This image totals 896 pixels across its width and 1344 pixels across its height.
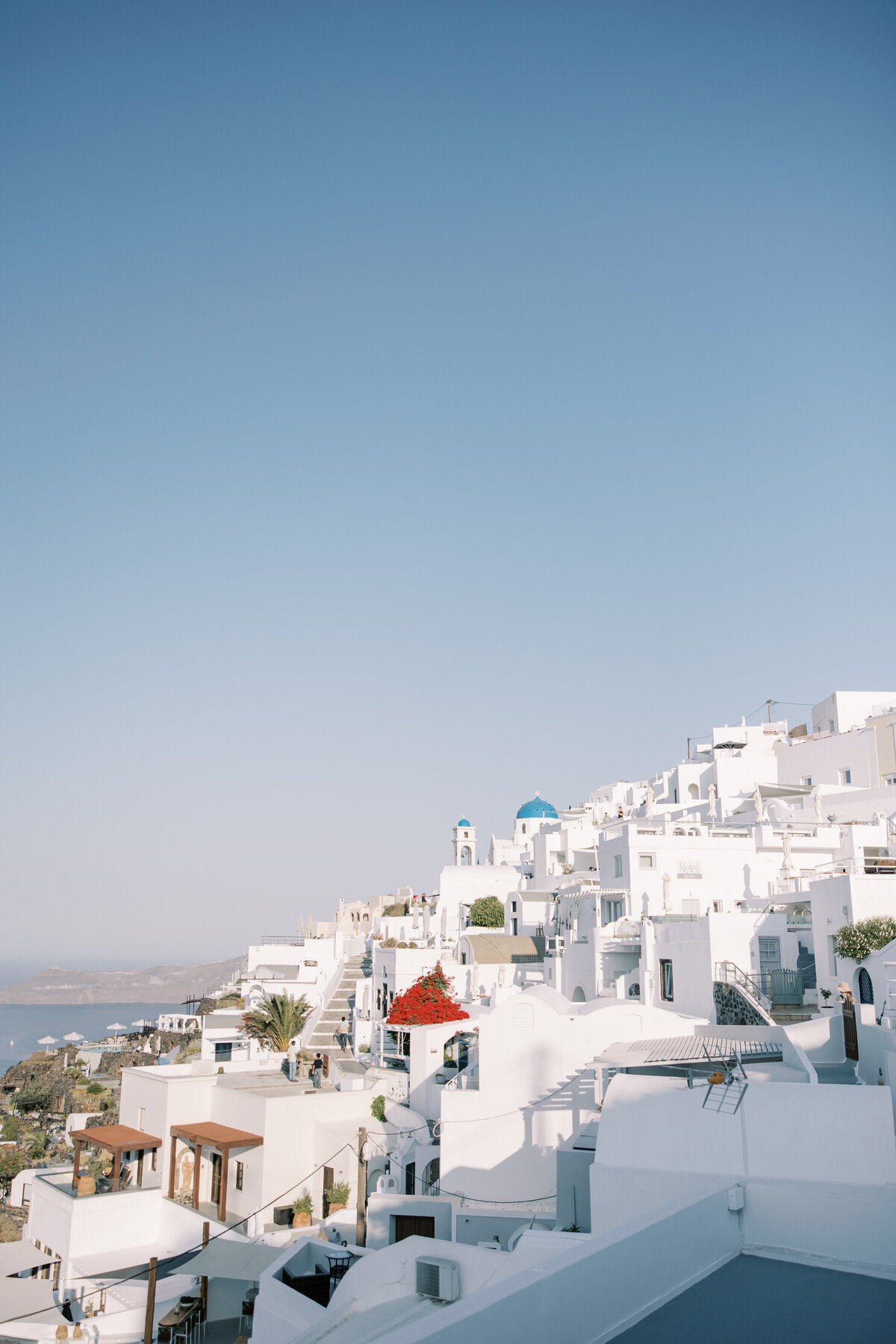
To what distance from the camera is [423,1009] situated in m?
29.0

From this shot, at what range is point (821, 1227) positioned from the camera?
915 cm

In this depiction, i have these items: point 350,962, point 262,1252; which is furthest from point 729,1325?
point 350,962

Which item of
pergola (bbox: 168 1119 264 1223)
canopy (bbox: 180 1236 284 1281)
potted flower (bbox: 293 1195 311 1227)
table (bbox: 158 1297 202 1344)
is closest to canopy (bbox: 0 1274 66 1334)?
table (bbox: 158 1297 202 1344)

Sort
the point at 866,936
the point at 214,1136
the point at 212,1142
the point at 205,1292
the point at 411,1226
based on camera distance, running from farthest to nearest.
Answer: the point at 214,1136 < the point at 212,1142 < the point at 205,1292 < the point at 866,936 < the point at 411,1226

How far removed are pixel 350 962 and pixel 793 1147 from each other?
133 feet

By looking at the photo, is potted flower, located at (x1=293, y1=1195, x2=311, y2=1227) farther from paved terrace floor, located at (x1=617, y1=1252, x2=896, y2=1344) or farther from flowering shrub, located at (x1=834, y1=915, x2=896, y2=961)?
paved terrace floor, located at (x1=617, y1=1252, x2=896, y2=1344)

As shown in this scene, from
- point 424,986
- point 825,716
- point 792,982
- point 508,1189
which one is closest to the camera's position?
point 508,1189

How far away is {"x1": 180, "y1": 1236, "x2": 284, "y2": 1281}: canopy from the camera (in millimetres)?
21344

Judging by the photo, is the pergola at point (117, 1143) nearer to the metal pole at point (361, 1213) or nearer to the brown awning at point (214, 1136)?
the brown awning at point (214, 1136)

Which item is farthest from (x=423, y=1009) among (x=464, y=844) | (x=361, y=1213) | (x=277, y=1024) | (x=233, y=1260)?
(x=464, y=844)

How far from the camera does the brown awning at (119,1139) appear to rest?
92.1 feet

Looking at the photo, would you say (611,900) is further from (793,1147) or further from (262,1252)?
(793,1147)

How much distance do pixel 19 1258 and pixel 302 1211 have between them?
8.69 m

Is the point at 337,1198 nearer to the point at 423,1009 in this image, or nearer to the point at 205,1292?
the point at 205,1292
